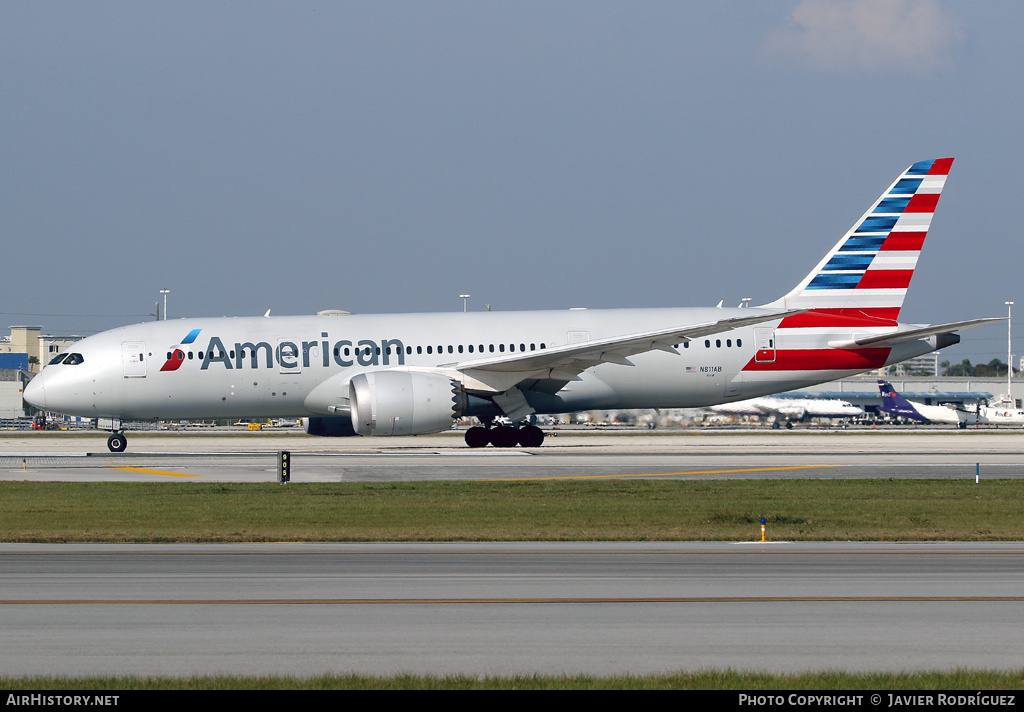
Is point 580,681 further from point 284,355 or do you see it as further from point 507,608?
point 284,355

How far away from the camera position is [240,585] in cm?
1140

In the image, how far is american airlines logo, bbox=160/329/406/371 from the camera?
111 ft

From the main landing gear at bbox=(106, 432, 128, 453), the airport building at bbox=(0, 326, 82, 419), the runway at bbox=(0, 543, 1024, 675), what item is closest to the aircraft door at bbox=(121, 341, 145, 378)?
the main landing gear at bbox=(106, 432, 128, 453)

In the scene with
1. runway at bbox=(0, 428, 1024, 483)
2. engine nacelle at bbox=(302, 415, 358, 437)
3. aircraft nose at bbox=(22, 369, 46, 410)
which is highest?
aircraft nose at bbox=(22, 369, 46, 410)

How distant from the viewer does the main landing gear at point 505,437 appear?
35.3m

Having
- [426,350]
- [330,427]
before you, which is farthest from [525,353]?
[330,427]

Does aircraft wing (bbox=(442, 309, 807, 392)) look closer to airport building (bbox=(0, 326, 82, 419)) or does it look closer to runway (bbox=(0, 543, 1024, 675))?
runway (bbox=(0, 543, 1024, 675))

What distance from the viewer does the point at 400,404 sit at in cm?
3091

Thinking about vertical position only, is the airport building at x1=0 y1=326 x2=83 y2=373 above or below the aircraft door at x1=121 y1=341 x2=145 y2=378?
above

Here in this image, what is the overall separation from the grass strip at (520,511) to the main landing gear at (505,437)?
11.9 meters

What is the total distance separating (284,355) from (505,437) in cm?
753

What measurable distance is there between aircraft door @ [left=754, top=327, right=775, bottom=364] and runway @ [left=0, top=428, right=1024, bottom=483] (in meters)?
2.98

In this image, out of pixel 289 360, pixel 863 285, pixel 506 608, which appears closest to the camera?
pixel 506 608

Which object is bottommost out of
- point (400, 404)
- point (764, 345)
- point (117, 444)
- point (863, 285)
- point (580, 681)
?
point (580, 681)
